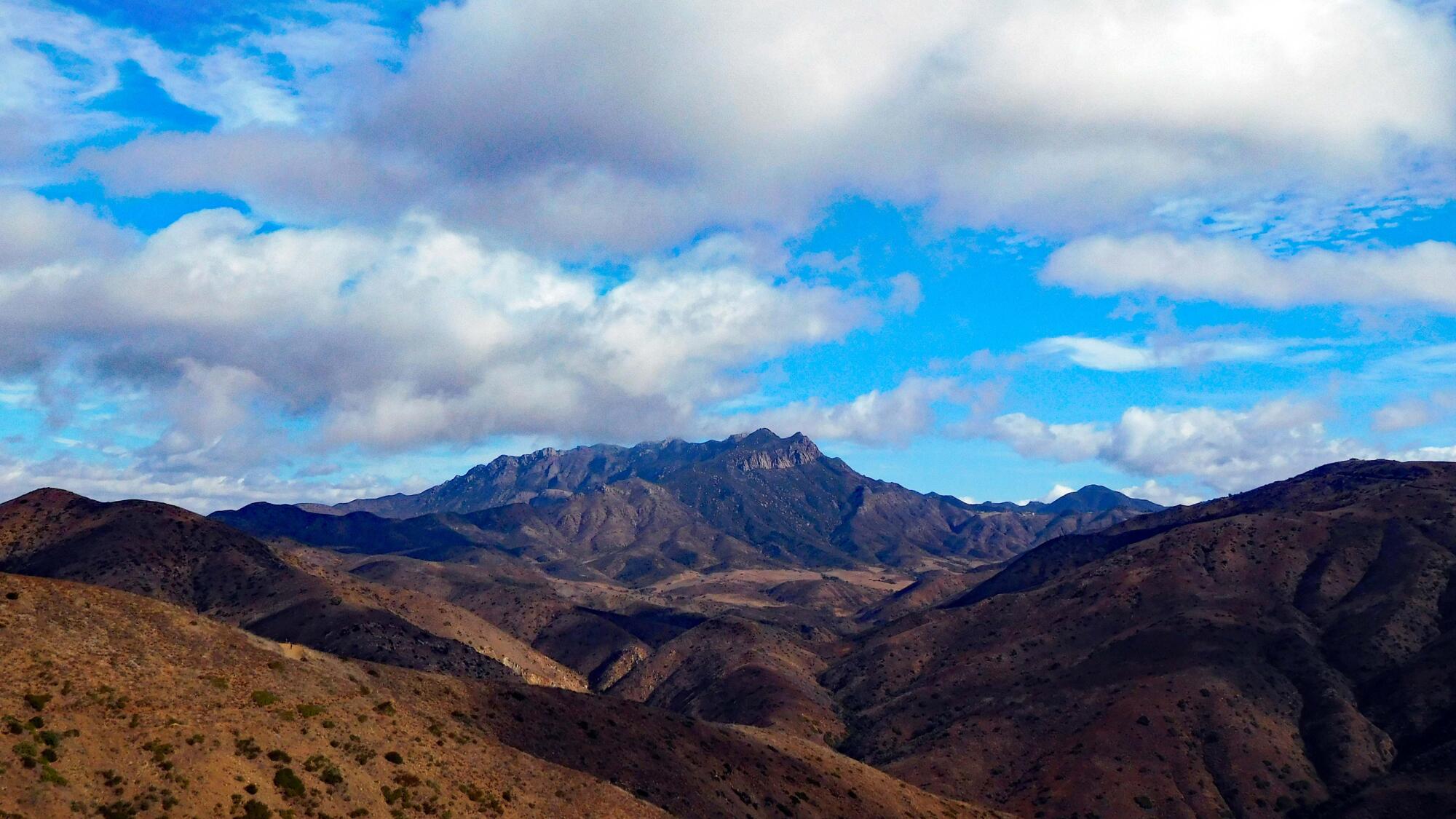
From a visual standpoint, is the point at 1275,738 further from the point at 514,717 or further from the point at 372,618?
the point at 372,618

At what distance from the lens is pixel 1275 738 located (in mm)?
150000

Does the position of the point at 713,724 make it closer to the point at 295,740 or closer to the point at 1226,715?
the point at 295,740

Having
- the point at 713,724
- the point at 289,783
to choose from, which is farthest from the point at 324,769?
the point at 713,724

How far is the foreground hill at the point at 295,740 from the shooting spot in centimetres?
5084

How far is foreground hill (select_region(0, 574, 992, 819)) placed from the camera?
50.8 m

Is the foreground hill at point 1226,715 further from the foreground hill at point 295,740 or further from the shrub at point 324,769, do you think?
the shrub at point 324,769

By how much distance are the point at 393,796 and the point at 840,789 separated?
54.5 meters

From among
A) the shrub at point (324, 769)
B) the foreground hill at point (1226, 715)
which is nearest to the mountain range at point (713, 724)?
the shrub at point (324, 769)

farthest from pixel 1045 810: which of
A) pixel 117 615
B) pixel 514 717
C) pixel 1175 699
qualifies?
pixel 117 615

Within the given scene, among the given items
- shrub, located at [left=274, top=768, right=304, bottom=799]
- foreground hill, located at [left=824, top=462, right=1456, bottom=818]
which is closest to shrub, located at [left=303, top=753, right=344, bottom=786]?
shrub, located at [left=274, top=768, right=304, bottom=799]

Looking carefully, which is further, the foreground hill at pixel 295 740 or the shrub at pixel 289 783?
the shrub at pixel 289 783

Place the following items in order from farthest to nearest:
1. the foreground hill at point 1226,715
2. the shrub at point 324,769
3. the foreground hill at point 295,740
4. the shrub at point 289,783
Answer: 1. the foreground hill at point 1226,715
2. the shrub at point 324,769
3. the shrub at point 289,783
4. the foreground hill at point 295,740

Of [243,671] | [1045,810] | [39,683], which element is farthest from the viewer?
[1045,810]

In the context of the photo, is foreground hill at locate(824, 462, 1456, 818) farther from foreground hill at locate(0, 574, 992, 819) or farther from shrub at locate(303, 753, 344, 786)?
shrub at locate(303, 753, 344, 786)
